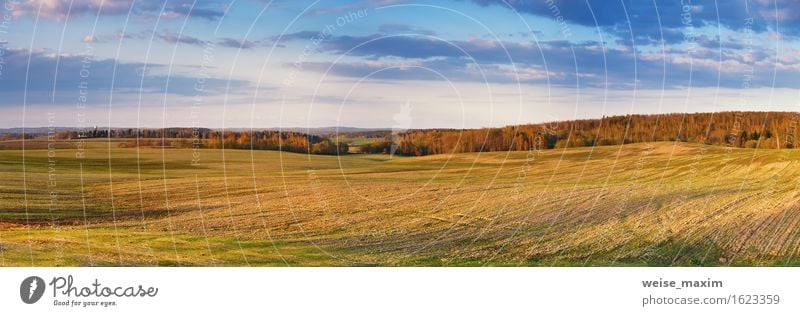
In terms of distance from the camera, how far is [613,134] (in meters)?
17.0

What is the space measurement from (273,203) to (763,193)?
8104 mm

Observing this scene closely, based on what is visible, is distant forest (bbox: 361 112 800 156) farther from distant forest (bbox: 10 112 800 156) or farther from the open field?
the open field

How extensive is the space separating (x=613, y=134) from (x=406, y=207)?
364cm

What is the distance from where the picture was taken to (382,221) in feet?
54.1

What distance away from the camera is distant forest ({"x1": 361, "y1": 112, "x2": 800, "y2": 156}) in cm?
1662

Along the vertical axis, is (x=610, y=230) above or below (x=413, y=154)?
below
